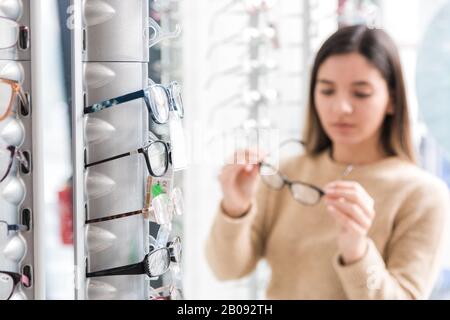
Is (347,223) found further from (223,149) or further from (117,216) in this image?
(117,216)

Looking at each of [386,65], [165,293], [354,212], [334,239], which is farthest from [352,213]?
[165,293]

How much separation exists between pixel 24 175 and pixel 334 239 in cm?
56

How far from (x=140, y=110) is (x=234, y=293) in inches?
31.3

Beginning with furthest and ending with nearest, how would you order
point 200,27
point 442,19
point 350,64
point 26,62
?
point 442,19 < point 200,27 < point 350,64 < point 26,62

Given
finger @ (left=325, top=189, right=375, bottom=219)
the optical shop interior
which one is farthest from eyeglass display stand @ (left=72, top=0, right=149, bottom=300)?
finger @ (left=325, top=189, right=375, bottom=219)

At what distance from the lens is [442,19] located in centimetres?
106

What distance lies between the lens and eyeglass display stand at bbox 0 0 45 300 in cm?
25

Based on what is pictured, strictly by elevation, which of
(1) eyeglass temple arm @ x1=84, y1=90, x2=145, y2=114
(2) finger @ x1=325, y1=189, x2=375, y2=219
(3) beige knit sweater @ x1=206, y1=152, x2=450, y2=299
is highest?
(1) eyeglass temple arm @ x1=84, y1=90, x2=145, y2=114

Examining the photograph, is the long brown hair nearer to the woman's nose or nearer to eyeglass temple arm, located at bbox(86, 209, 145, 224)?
the woman's nose

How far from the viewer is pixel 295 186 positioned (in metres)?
0.80

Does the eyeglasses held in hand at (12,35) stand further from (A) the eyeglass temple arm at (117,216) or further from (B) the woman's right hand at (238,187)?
(B) the woman's right hand at (238,187)
